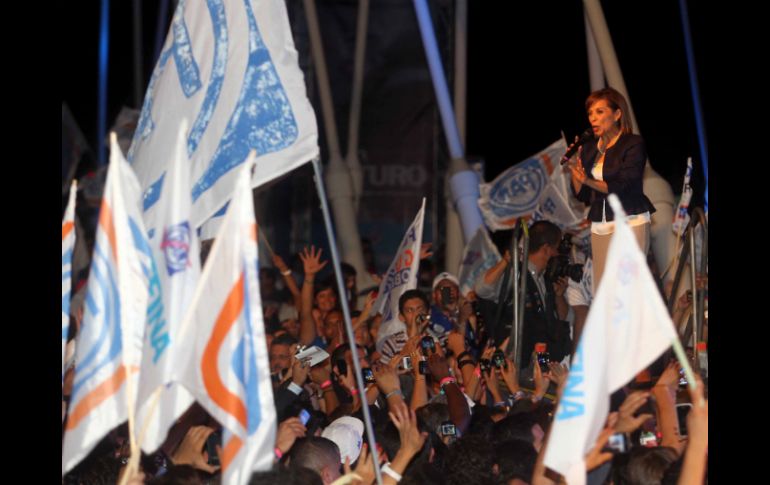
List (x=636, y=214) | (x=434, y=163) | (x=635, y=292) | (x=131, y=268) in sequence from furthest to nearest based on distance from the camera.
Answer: (x=434, y=163), (x=636, y=214), (x=131, y=268), (x=635, y=292)

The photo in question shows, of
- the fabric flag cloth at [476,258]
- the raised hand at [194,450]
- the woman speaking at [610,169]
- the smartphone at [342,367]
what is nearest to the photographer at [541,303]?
the woman speaking at [610,169]

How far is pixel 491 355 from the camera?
8.26m

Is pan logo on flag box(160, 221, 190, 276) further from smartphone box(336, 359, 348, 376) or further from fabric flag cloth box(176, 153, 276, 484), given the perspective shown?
smartphone box(336, 359, 348, 376)

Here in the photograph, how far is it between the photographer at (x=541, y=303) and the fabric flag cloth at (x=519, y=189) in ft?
7.43

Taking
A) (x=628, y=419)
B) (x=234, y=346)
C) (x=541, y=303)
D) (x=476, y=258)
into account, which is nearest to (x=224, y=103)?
(x=234, y=346)

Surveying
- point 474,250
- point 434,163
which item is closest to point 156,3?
point 434,163

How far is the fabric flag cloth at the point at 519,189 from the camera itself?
1170cm

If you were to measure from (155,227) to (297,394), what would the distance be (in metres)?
2.12

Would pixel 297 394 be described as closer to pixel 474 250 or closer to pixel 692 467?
pixel 692 467

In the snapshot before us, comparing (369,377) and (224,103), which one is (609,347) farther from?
(369,377)

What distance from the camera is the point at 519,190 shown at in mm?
11898

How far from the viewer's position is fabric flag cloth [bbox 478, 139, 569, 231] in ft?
38.4

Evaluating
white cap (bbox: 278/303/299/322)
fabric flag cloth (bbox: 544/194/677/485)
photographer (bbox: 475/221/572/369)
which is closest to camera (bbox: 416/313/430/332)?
photographer (bbox: 475/221/572/369)

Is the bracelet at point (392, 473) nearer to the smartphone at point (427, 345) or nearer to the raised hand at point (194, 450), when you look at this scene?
the raised hand at point (194, 450)
